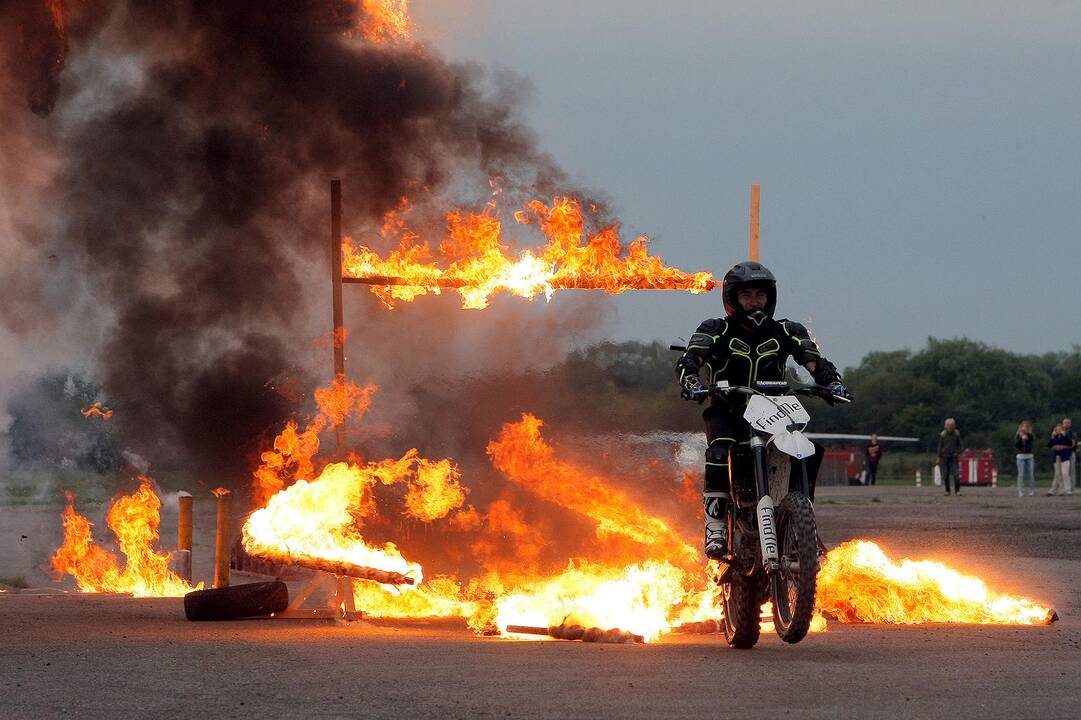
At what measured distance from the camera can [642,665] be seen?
879 cm

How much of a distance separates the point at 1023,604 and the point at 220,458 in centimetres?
822

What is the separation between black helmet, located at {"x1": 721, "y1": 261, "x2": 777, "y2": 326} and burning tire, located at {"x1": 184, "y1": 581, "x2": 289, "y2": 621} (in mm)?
4583

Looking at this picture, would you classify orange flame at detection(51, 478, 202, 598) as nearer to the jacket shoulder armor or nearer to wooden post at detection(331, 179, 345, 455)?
wooden post at detection(331, 179, 345, 455)

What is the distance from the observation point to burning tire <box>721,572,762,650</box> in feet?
31.7

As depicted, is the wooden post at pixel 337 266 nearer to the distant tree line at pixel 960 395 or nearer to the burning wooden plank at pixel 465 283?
the burning wooden plank at pixel 465 283

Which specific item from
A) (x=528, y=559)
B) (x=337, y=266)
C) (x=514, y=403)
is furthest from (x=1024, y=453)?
(x=337, y=266)

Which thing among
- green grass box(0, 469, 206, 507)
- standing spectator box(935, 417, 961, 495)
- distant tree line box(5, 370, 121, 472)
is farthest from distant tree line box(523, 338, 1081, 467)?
distant tree line box(5, 370, 121, 472)

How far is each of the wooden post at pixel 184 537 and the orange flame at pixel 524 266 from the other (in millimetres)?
3652

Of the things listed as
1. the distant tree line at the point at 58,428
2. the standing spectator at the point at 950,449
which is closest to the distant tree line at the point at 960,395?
the standing spectator at the point at 950,449

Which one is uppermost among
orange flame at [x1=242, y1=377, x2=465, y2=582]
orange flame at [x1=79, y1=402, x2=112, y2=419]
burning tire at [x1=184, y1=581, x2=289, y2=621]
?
orange flame at [x1=79, y1=402, x2=112, y2=419]

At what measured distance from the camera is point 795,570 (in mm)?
9031

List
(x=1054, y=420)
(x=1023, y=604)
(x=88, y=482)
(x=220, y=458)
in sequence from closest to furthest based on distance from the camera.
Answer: (x=1023, y=604)
(x=220, y=458)
(x=88, y=482)
(x=1054, y=420)

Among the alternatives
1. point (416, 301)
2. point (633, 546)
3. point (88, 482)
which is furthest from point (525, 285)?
point (88, 482)

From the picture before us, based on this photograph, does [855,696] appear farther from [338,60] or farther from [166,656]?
[338,60]
